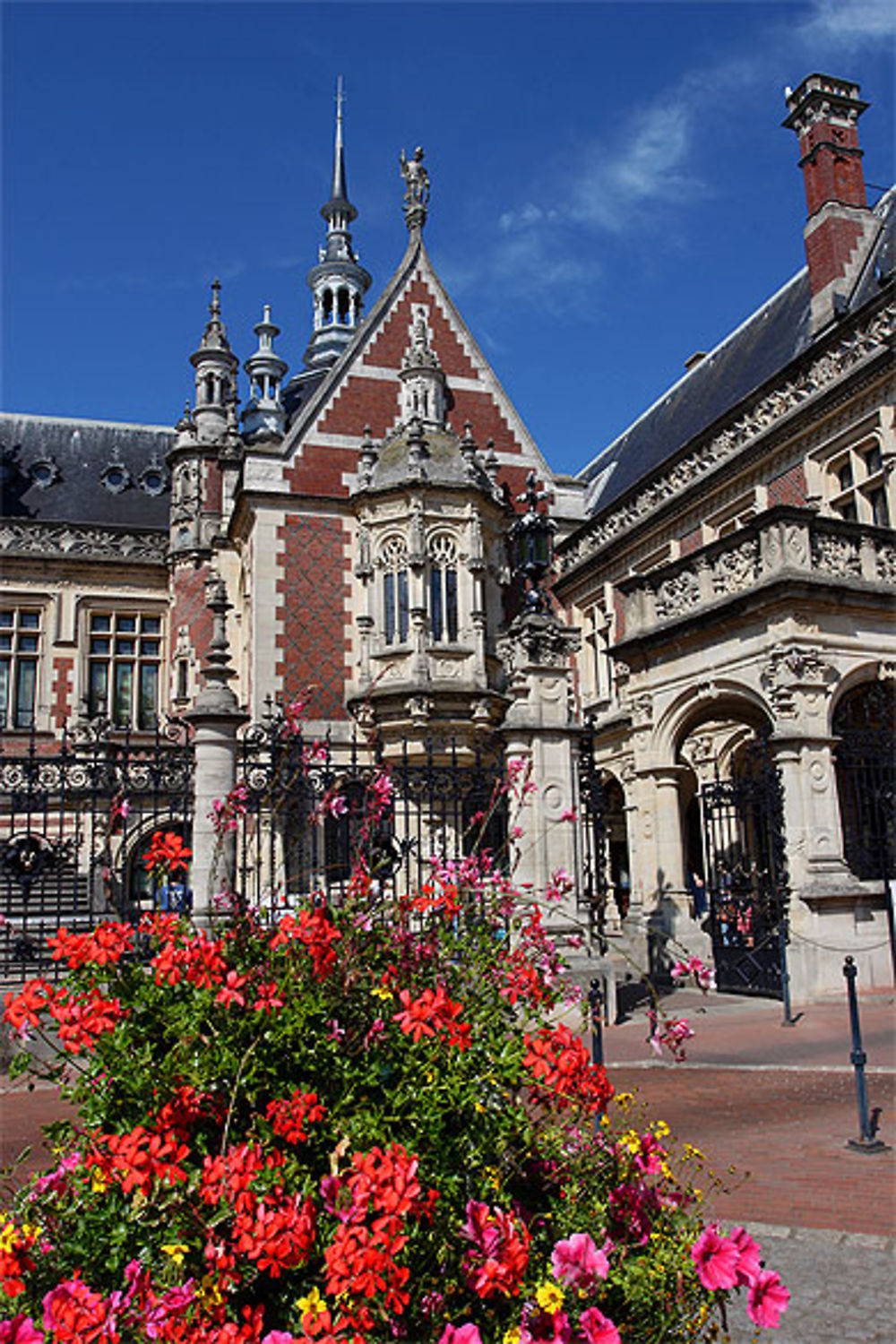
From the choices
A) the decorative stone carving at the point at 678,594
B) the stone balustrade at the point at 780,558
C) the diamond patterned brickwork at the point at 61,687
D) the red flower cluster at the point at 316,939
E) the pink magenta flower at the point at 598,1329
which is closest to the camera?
the pink magenta flower at the point at 598,1329

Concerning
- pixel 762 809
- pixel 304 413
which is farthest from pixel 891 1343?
pixel 304 413

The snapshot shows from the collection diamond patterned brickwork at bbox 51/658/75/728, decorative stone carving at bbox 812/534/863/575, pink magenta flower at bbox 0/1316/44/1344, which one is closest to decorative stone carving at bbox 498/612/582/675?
decorative stone carving at bbox 812/534/863/575

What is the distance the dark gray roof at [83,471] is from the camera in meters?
29.4

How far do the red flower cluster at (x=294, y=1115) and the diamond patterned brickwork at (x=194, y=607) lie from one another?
938 inches

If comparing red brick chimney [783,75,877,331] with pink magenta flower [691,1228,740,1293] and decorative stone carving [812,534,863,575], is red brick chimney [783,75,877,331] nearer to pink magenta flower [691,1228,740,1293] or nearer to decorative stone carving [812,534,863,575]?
decorative stone carving [812,534,863,575]

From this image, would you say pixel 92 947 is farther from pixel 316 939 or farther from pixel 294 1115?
pixel 294 1115

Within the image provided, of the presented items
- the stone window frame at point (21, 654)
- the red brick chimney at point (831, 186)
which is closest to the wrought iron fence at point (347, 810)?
the stone window frame at point (21, 654)

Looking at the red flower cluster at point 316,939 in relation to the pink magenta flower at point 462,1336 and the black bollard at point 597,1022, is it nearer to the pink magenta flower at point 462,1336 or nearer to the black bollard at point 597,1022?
the pink magenta flower at point 462,1336

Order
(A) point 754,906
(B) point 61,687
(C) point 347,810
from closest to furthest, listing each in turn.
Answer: (C) point 347,810, (A) point 754,906, (B) point 61,687

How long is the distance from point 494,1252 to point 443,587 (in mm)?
18661

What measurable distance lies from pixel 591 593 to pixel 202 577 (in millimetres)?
10677

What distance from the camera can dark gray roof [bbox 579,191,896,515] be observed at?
1881 cm

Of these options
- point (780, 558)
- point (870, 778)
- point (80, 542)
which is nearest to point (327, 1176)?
point (780, 558)

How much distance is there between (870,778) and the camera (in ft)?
43.6
